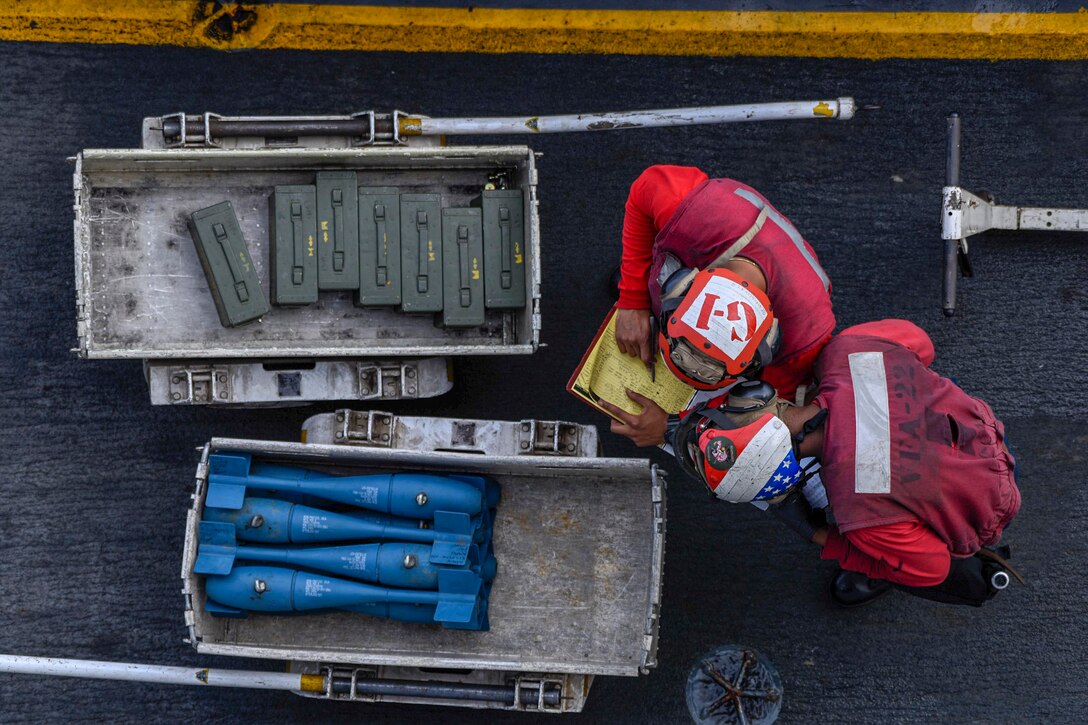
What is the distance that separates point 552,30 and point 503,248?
1442 millimetres

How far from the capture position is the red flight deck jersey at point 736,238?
441 cm

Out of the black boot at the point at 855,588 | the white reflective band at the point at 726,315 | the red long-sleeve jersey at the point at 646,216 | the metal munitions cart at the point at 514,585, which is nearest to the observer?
the white reflective band at the point at 726,315

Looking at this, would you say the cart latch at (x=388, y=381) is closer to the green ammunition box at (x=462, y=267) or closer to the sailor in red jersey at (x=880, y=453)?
the green ammunition box at (x=462, y=267)

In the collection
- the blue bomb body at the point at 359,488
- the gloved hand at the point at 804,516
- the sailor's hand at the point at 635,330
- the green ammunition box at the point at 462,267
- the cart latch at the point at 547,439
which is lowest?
the gloved hand at the point at 804,516

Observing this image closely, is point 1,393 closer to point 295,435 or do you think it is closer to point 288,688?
point 295,435

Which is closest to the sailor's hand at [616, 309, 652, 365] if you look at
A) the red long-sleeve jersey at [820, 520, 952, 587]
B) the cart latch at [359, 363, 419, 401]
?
the cart latch at [359, 363, 419, 401]

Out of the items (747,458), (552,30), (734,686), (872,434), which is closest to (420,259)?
(552,30)

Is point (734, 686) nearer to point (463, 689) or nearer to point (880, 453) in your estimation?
point (463, 689)

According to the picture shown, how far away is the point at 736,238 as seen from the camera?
173 inches

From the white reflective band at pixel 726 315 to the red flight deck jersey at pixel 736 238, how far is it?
0.28 metres

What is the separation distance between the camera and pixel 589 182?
598 cm

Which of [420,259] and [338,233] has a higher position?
[338,233]

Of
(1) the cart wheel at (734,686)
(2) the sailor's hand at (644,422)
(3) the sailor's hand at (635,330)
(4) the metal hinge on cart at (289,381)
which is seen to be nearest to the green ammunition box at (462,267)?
(4) the metal hinge on cart at (289,381)

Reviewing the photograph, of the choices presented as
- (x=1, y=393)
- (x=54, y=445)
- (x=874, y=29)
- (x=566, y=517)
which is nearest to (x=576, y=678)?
(x=566, y=517)
